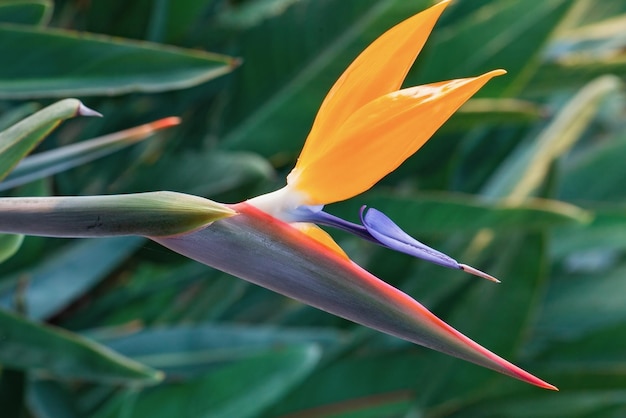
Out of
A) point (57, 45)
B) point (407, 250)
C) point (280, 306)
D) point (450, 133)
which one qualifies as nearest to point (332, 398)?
point (280, 306)

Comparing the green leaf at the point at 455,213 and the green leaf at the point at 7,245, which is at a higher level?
the green leaf at the point at 7,245

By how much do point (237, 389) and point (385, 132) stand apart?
22.6 inches

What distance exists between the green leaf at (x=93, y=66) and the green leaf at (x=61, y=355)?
0.19 meters

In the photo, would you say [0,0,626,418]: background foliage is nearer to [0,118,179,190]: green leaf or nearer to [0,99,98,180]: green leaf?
[0,118,179,190]: green leaf

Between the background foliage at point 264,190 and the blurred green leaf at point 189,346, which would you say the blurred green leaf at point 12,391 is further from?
the blurred green leaf at point 189,346

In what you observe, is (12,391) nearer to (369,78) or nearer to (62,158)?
(62,158)

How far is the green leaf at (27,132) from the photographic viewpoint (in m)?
0.39

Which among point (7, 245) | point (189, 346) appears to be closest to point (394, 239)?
point (7, 245)

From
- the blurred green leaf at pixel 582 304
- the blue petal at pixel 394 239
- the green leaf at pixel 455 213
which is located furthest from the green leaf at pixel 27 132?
the blurred green leaf at pixel 582 304

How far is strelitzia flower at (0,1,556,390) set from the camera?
34 centimetres

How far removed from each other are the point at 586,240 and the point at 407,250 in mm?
901

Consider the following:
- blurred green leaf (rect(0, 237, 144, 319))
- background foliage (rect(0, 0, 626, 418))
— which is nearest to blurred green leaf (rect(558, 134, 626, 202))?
background foliage (rect(0, 0, 626, 418))

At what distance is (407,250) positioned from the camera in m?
0.36

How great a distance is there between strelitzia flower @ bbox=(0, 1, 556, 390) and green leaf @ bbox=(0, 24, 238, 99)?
0.37 metres
